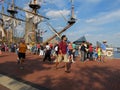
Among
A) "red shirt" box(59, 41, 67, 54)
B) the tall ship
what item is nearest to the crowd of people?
"red shirt" box(59, 41, 67, 54)

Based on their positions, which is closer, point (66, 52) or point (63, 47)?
point (63, 47)

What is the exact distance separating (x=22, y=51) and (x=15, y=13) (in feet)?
189

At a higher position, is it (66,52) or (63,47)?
(63,47)

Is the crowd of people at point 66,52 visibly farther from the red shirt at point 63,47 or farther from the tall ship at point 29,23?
the tall ship at point 29,23

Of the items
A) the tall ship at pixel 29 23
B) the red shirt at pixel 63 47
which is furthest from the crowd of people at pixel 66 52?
the tall ship at pixel 29 23

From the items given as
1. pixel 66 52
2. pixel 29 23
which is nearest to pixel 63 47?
pixel 66 52

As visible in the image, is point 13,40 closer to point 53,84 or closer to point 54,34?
point 54,34

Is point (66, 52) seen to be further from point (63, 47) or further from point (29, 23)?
point (29, 23)

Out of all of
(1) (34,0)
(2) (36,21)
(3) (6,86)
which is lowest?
(3) (6,86)

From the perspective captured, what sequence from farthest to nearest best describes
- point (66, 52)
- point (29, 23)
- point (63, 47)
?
1. point (29, 23)
2. point (66, 52)
3. point (63, 47)

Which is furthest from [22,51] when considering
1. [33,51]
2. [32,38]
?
[32,38]

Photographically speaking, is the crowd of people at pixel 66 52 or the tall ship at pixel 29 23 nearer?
the crowd of people at pixel 66 52

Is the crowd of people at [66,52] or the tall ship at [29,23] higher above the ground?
the tall ship at [29,23]

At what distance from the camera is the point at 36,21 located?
59.8 meters
